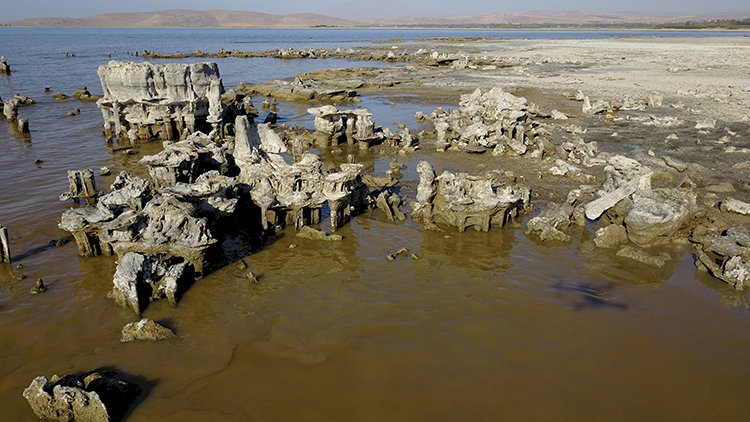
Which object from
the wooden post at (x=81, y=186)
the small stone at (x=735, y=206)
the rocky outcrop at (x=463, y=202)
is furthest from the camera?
the wooden post at (x=81, y=186)

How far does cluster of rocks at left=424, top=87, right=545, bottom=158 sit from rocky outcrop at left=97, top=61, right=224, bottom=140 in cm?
1180

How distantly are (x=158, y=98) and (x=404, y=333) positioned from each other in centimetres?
1977

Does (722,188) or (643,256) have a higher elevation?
(722,188)

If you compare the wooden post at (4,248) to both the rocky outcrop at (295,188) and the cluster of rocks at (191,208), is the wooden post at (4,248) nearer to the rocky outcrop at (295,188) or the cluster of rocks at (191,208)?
the cluster of rocks at (191,208)

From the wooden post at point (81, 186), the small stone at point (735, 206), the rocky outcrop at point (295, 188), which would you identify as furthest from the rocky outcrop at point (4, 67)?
the small stone at point (735, 206)

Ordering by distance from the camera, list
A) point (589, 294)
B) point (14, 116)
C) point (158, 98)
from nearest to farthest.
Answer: point (589, 294) < point (158, 98) < point (14, 116)

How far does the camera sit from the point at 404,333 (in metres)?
8.75

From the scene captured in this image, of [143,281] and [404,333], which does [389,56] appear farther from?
[404,333]

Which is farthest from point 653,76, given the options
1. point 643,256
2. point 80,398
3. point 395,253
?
point 80,398

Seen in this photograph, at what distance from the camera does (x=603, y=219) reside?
13672 millimetres

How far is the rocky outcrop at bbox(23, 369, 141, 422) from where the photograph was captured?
259 inches

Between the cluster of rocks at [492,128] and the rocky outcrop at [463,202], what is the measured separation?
8150 mm

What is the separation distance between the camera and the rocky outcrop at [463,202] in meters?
12.7

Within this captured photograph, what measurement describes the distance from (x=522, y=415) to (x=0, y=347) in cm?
910
